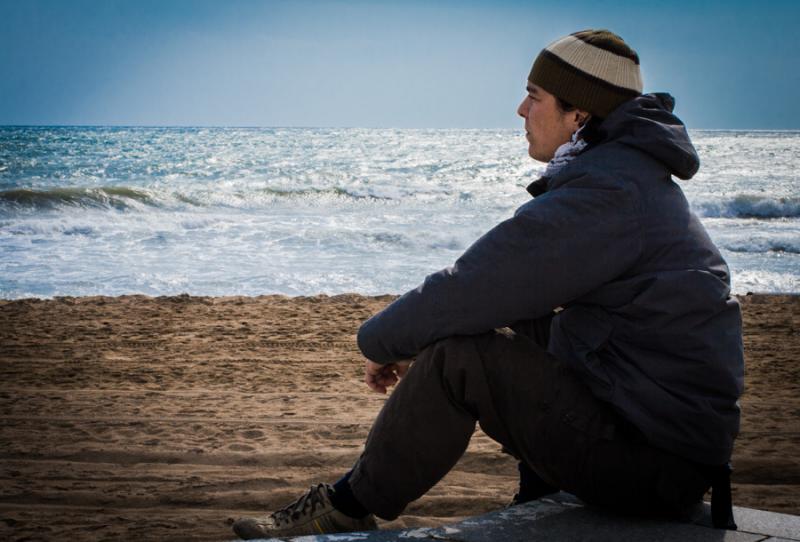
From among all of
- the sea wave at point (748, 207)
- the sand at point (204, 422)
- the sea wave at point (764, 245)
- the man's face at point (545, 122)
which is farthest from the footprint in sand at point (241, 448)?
the sea wave at point (748, 207)

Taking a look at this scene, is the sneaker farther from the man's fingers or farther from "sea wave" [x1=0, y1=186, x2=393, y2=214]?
"sea wave" [x1=0, y1=186, x2=393, y2=214]

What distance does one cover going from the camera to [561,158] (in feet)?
7.39

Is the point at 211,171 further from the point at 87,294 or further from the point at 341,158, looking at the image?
the point at 87,294

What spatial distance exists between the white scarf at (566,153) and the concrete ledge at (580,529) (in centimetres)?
101

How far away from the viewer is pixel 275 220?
1720 centimetres

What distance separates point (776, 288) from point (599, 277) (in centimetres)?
914

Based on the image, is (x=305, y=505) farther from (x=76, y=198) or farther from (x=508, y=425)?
(x=76, y=198)

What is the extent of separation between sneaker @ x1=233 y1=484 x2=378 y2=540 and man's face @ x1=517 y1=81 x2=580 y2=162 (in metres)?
1.19

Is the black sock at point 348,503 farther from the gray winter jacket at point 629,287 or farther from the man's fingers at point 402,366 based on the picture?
the gray winter jacket at point 629,287

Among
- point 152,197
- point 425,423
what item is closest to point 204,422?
point 425,423

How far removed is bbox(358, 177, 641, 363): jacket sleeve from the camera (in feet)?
6.61

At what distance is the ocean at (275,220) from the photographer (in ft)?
34.1

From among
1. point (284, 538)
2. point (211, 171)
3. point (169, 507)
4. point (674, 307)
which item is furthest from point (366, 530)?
point (211, 171)

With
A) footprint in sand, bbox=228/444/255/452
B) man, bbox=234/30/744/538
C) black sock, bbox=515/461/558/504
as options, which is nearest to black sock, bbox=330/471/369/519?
man, bbox=234/30/744/538
